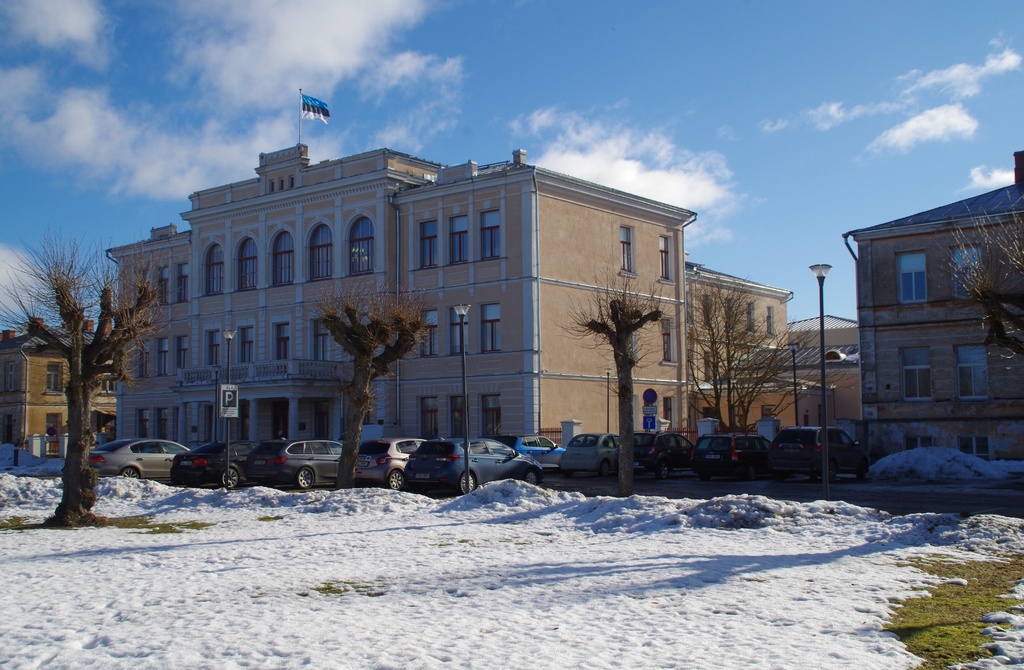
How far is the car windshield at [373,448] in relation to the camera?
2723 cm

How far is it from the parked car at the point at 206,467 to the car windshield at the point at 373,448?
12.8ft

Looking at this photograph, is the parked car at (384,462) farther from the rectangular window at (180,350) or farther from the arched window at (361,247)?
the rectangular window at (180,350)

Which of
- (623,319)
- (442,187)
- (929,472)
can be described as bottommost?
(929,472)

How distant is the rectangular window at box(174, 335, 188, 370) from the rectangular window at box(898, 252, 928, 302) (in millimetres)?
36046

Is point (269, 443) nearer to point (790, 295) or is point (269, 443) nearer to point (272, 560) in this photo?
point (272, 560)

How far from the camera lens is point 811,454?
96.2 feet

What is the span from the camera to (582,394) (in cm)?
4356

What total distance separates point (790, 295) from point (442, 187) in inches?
1144

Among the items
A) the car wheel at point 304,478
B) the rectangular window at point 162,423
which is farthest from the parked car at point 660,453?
the rectangular window at point 162,423

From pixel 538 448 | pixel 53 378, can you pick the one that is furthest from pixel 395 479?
pixel 53 378

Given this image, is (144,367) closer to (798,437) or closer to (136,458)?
(136,458)

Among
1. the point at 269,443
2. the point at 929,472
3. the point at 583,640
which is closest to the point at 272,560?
the point at 583,640

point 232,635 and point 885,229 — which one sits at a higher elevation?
point 885,229

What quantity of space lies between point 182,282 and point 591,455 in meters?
31.5
